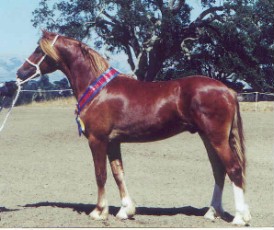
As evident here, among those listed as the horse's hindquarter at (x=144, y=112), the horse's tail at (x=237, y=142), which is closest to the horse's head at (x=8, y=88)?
the horse's hindquarter at (x=144, y=112)

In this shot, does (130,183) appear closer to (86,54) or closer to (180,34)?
(86,54)

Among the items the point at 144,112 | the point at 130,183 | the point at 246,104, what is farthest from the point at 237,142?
the point at 246,104

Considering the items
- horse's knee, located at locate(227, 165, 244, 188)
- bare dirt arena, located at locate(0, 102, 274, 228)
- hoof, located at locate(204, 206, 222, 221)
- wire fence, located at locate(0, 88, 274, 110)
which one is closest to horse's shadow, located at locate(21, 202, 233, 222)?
bare dirt arena, located at locate(0, 102, 274, 228)

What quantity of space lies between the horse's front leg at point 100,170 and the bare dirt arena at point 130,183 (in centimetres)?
13

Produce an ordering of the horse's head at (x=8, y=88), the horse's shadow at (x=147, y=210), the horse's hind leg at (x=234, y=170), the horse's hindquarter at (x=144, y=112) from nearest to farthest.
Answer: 1. the horse's hind leg at (x=234, y=170)
2. the horse's hindquarter at (x=144, y=112)
3. the horse's head at (x=8, y=88)
4. the horse's shadow at (x=147, y=210)

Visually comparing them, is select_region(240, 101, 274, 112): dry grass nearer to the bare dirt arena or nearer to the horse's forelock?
the bare dirt arena

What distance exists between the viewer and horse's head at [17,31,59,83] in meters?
6.32

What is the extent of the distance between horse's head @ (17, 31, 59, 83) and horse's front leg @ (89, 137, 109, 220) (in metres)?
1.05

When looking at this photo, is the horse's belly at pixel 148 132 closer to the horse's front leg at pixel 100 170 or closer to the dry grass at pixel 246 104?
the horse's front leg at pixel 100 170

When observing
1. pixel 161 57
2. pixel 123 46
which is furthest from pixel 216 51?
pixel 123 46

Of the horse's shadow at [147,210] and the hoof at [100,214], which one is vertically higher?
the hoof at [100,214]

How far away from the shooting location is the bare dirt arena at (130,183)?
20.9ft

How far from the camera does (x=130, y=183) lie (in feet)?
29.8

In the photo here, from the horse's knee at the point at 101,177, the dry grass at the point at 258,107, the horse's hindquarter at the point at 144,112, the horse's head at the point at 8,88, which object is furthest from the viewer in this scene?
the dry grass at the point at 258,107
